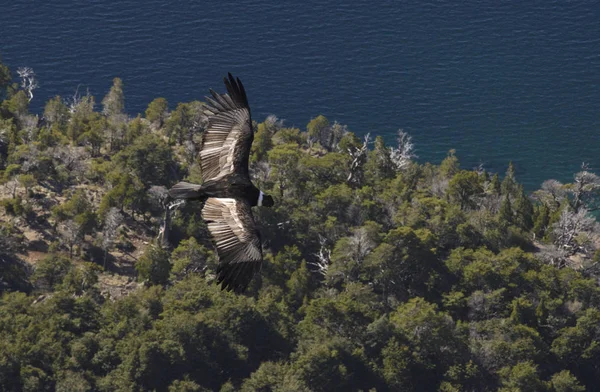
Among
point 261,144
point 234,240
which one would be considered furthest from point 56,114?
point 234,240

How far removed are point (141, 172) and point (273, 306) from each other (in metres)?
19.4

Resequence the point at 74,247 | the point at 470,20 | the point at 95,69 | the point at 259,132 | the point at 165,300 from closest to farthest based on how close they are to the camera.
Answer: the point at 165,300 < the point at 74,247 < the point at 259,132 < the point at 95,69 < the point at 470,20

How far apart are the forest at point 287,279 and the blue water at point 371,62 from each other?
92.9 feet

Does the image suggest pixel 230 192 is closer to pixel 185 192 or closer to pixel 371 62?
pixel 185 192

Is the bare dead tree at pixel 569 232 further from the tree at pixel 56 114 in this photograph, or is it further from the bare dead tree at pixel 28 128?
the tree at pixel 56 114

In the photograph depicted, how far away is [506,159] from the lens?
132m

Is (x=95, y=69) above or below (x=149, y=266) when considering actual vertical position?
above

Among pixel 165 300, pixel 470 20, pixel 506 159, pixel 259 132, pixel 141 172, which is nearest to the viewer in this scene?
pixel 165 300

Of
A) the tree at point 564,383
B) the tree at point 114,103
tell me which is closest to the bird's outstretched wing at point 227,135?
the tree at point 564,383

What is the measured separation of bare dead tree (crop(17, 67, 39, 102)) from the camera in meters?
131

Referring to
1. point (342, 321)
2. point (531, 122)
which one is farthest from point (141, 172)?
point (531, 122)

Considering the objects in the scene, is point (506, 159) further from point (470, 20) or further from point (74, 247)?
point (74, 247)

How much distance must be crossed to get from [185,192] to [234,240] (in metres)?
2.25

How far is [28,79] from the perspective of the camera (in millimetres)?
137625
